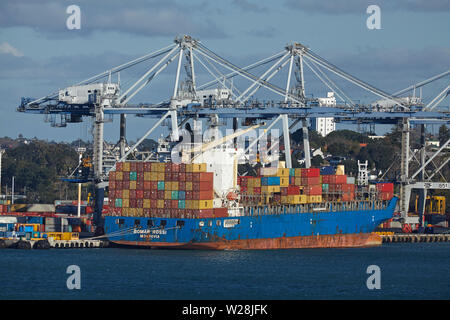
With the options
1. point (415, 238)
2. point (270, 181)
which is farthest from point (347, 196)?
point (415, 238)

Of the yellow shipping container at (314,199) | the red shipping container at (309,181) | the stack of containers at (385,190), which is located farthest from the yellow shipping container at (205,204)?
the stack of containers at (385,190)

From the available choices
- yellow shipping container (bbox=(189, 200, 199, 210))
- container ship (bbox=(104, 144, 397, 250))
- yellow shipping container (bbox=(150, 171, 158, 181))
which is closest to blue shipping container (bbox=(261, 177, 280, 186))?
container ship (bbox=(104, 144, 397, 250))

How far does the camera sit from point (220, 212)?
7562 cm

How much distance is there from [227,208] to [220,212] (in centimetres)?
114

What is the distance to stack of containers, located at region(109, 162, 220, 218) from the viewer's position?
242 feet

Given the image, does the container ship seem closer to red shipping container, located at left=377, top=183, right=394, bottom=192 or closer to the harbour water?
the harbour water

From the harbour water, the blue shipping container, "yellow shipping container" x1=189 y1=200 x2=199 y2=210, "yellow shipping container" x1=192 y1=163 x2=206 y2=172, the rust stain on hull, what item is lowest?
the harbour water

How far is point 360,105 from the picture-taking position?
3526 inches

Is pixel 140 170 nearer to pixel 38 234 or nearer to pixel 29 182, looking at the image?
pixel 38 234

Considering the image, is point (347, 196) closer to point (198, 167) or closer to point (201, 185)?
point (198, 167)

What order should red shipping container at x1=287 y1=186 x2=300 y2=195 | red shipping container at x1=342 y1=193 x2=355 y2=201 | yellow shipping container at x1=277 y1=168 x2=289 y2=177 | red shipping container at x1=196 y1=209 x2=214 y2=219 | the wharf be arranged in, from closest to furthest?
red shipping container at x1=196 y1=209 x2=214 y2=219, red shipping container at x1=287 y1=186 x2=300 y2=195, yellow shipping container at x1=277 y1=168 x2=289 y2=177, red shipping container at x1=342 y1=193 x2=355 y2=201, the wharf

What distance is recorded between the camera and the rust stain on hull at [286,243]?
75.1 metres

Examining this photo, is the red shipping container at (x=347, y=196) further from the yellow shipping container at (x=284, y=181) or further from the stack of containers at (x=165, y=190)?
the stack of containers at (x=165, y=190)

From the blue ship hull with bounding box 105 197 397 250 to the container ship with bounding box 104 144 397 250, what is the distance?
0.07m
